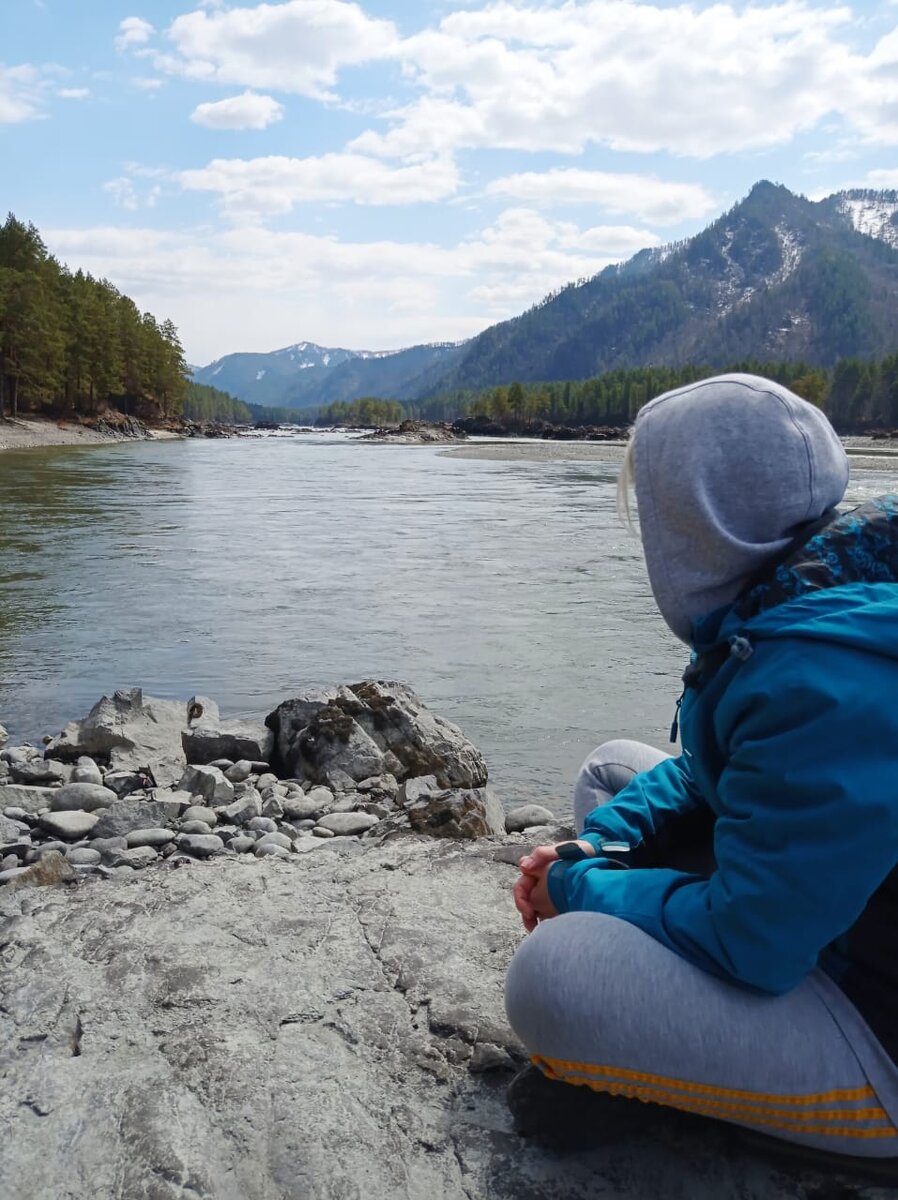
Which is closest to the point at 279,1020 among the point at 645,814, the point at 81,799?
the point at 645,814

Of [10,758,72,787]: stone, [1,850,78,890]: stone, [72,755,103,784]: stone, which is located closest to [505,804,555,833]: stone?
[1,850,78,890]: stone

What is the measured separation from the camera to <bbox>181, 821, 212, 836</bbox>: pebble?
453cm

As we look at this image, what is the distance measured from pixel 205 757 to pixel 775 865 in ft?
16.1

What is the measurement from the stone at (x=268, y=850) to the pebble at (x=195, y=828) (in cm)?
30

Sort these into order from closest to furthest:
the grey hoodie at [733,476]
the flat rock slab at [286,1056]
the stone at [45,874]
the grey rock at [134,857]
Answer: the grey hoodie at [733,476], the flat rock slab at [286,1056], the stone at [45,874], the grey rock at [134,857]

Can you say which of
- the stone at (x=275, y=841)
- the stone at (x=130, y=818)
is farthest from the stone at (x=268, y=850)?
the stone at (x=130, y=818)

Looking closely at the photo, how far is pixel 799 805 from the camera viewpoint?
1501 mm

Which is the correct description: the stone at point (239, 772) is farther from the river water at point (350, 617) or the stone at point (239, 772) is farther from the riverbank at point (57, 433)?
the riverbank at point (57, 433)

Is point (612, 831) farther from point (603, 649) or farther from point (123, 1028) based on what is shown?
point (603, 649)

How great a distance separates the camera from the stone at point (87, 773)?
550 cm

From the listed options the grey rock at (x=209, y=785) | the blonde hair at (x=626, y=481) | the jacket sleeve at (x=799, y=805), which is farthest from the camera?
the grey rock at (x=209, y=785)

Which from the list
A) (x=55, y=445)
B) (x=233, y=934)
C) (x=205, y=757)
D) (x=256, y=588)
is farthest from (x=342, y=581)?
(x=55, y=445)

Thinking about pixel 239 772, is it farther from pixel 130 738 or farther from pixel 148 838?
pixel 148 838

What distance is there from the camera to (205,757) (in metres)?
5.94
